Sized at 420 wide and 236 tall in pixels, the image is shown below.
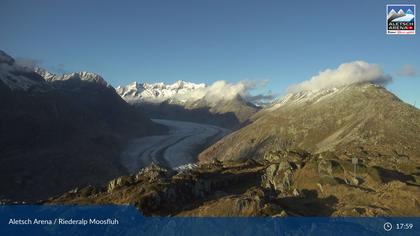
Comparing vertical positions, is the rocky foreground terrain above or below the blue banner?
above

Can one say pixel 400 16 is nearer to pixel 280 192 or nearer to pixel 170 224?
pixel 280 192

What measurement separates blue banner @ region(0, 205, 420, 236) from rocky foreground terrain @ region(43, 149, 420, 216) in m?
4.78

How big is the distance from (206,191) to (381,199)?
39128mm

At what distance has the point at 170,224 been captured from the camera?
8231cm

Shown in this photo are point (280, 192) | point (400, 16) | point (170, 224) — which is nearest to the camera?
point (170, 224)

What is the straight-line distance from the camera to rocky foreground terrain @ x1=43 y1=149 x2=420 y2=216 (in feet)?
284

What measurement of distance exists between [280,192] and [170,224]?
31.4 metres

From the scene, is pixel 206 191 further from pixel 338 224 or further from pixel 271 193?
pixel 338 224

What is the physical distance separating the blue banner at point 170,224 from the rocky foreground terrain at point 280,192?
15.7ft

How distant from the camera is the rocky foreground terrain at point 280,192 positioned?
86500 millimetres

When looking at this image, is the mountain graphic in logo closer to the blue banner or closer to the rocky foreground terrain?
the rocky foreground terrain

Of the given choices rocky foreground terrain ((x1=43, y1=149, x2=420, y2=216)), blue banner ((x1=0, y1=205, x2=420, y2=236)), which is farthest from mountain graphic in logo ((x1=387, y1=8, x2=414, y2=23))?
blue banner ((x1=0, y1=205, x2=420, y2=236))

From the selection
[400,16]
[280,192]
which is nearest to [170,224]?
[280,192]

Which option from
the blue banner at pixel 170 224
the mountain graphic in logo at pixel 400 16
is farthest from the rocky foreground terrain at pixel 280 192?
the mountain graphic in logo at pixel 400 16
